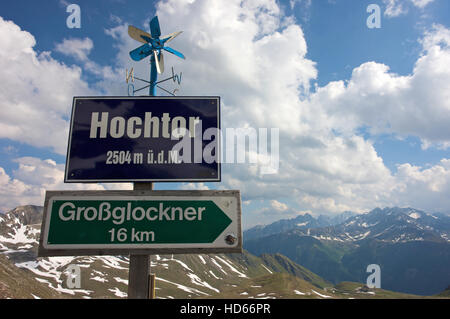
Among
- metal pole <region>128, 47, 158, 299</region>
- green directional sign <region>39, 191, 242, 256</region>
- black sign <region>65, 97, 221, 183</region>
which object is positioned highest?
black sign <region>65, 97, 221, 183</region>

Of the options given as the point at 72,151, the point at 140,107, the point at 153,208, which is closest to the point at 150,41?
the point at 140,107

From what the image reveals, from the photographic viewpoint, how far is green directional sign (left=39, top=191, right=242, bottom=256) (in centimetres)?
620

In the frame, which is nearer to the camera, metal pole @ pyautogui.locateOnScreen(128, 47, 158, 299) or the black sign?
metal pole @ pyautogui.locateOnScreen(128, 47, 158, 299)

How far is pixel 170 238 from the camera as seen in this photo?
6.25m

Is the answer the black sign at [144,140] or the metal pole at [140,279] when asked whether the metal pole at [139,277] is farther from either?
the black sign at [144,140]

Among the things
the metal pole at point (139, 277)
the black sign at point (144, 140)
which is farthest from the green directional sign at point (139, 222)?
the black sign at point (144, 140)

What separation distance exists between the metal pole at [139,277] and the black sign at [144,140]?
6.23 feet

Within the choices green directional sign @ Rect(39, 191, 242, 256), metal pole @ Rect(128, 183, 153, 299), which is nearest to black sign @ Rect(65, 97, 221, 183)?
green directional sign @ Rect(39, 191, 242, 256)

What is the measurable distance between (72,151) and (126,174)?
153 centimetres

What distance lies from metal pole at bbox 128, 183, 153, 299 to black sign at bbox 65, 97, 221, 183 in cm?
190

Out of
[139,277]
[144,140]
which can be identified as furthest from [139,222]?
[144,140]

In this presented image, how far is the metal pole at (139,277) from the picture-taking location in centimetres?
616

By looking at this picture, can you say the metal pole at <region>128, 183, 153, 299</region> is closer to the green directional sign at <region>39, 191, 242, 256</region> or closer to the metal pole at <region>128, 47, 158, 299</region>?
the metal pole at <region>128, 47, 158, 299</region>

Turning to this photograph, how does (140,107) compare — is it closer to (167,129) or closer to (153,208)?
(167,129)
